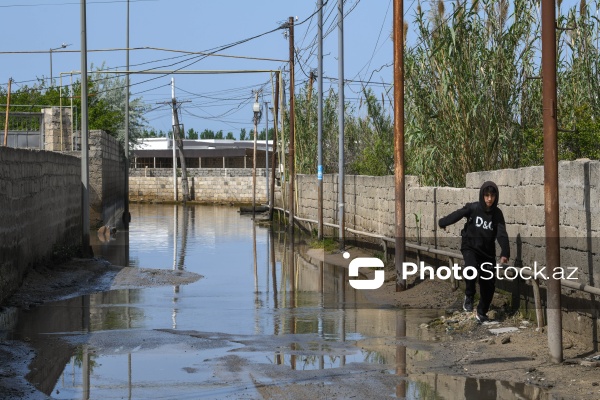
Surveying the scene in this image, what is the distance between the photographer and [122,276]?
1873cm

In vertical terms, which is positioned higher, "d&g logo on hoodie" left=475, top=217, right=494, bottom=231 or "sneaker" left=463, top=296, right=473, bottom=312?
"d&g logo on hoodie" left=475, top=217, right=494, bottom=231

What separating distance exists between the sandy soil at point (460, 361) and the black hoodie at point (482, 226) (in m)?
0.85

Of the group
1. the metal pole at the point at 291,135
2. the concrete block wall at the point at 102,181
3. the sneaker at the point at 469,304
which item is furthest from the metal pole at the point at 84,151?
the metal pole at the point at 291,135

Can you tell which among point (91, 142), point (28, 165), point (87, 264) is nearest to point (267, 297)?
point (28, 165)

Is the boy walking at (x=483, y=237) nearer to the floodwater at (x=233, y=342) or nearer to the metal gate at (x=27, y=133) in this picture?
the floodwater at (x=233, y=342)

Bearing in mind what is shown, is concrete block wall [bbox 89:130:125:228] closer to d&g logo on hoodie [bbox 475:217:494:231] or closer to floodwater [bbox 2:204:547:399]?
floodwater [bbox 2:204:547:399]

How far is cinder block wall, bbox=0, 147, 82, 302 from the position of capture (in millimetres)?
13812

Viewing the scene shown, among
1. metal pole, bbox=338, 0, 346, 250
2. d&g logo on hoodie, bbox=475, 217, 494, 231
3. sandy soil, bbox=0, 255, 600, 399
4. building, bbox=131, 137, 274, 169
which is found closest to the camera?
sandy soil, bbox=0, 255, 600, 399

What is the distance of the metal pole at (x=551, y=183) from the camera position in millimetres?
9609

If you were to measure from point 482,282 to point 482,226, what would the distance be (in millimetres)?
678

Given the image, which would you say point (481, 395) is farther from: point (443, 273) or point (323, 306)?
point (443, 273)

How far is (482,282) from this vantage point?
12.3m

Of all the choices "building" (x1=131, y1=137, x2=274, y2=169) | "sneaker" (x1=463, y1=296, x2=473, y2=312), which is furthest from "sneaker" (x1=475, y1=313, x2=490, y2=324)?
"building" (x1=131, y1=137, x2=274, y2=169)

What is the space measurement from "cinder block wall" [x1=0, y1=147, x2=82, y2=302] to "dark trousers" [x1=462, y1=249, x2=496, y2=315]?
5928 mm
